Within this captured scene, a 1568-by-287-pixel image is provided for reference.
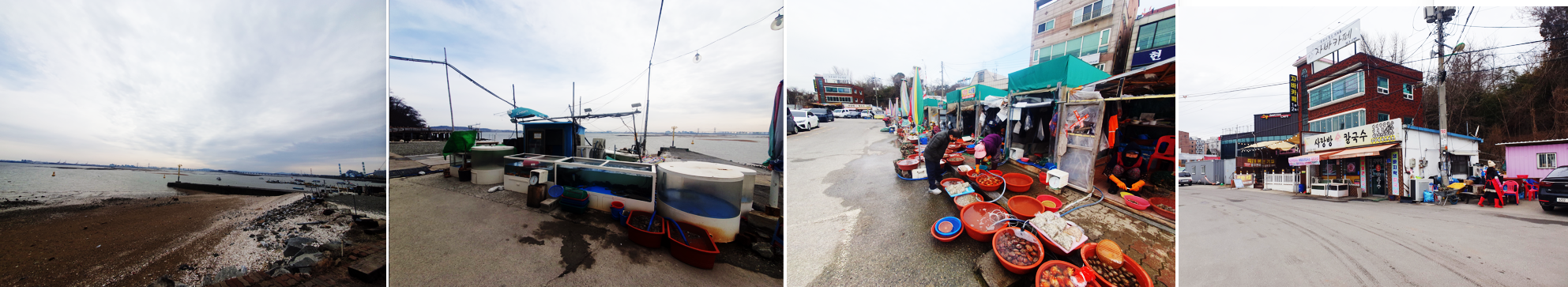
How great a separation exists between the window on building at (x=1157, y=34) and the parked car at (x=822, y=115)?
6.22 feet

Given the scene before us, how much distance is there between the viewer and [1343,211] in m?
3.30

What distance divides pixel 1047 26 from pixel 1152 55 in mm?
570

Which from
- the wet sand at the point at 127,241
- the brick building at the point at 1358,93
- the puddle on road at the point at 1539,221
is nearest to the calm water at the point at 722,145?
the wet sand at the point at 127,241

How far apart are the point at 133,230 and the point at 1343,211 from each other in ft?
27.8

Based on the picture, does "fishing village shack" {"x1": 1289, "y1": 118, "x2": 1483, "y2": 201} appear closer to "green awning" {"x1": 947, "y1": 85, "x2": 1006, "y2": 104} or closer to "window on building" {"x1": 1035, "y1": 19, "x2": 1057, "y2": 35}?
"green awning" {"x1": 947, "y1": 85, "x2": 1006, "y2": 104}

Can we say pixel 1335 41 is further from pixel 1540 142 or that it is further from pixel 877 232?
pixel 877 232

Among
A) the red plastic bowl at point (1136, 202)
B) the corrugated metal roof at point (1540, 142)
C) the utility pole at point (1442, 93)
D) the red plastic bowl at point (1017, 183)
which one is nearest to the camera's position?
the red plastic bowl at point (1136, 202)

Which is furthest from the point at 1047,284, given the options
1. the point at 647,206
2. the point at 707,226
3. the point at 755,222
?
the point at 647,206

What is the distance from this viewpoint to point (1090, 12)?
233 cm

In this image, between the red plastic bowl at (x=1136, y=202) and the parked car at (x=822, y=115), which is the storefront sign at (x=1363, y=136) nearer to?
the red plastic bowl at (x=1136, y=202)

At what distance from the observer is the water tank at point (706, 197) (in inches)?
85.4

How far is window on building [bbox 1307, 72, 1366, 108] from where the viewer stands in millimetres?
3131

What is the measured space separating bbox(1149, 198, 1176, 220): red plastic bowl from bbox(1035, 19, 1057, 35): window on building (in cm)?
120

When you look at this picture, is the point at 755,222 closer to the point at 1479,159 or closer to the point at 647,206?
the point at 647,206
